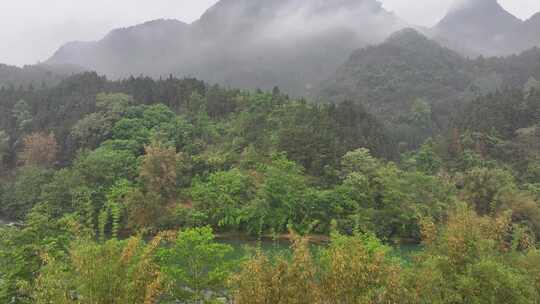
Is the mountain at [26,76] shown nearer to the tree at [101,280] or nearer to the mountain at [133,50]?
the mountain at [133,50]

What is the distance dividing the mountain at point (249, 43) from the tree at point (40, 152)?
67.6 metres

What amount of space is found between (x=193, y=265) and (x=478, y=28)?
163 m

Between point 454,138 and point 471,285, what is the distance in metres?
40.8

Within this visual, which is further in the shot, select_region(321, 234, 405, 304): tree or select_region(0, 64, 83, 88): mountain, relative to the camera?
select_region(0, 64, 83, 88): mountain

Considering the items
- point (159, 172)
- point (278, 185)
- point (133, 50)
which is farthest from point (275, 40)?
point (278, 185)

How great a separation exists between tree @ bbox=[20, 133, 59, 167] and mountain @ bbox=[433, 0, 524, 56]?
132 meters

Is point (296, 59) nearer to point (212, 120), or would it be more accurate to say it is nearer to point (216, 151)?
point (212, 120)

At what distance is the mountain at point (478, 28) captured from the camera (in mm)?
137875

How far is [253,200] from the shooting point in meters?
29.2

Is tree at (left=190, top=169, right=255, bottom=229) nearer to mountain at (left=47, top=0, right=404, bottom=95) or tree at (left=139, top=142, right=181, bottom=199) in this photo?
tree at (left=139, top=142, right=181, bottom=199)

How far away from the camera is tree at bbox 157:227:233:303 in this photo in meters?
9.82

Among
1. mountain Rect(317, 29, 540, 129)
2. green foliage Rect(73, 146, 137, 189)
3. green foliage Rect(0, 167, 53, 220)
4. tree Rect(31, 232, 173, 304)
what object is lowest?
green foliage Rect(0, 167, 53, 220)

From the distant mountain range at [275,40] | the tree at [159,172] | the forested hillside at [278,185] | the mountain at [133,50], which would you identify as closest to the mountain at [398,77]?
the forested hillside at [278,185]

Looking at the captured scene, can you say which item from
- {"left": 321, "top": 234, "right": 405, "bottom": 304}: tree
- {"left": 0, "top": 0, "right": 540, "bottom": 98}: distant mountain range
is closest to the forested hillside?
{"left": 321, "top": 234, "right": 405, "bottom": 304}: tree
